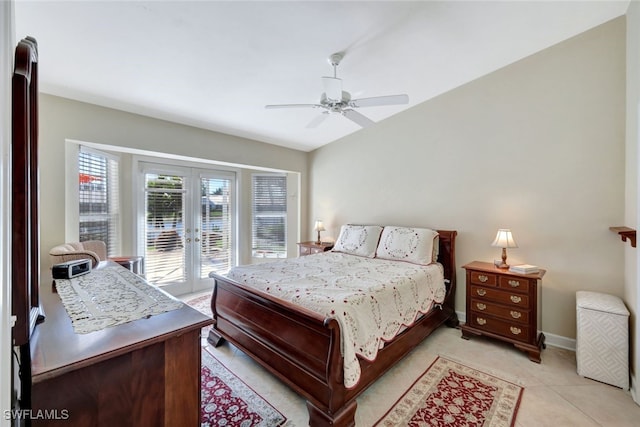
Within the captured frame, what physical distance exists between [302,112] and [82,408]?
339 centimetres

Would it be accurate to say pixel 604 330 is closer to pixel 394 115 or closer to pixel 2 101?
pixel 394 115

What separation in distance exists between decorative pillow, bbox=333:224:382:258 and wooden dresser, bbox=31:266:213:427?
279 centimetres

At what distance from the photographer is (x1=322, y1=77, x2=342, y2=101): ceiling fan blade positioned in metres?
2.20

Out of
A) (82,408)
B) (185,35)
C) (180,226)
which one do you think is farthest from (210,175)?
(82,408)

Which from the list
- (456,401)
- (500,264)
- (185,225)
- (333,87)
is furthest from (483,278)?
(185,225)

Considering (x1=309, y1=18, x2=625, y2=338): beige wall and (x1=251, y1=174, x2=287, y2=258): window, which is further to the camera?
(x1=251, y1=174, x2=287, y2=258): window

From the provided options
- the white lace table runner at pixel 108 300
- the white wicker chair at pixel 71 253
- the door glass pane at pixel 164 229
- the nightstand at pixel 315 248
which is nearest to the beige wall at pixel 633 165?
the white lace table runner at pixel 108 300

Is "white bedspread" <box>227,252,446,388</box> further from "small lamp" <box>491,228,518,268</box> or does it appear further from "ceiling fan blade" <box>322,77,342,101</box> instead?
"ceiling fan blade" <box>322,77,342,101</box>

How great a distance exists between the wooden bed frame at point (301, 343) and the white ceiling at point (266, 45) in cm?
200

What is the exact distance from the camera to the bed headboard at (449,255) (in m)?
3.33

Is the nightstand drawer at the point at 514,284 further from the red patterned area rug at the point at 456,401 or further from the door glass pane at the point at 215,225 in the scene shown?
the door glass pane at the point at 215,225

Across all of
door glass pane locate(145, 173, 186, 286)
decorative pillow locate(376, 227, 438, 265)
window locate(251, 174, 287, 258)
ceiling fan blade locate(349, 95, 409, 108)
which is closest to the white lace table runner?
ceiling fan blade locate(349, 95, 409, 108)

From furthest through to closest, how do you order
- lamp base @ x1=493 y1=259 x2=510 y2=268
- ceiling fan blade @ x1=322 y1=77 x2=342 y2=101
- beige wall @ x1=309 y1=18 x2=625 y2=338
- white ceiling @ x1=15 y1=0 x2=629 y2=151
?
lamp base @ x1=493 y1=259 x2=510 y2=268 → beige wall @ x1=309 y1=18 x2=625 y2=338 → ceiling fan blade @ x1=322 y1=77 x2=342 y2=101 → white ceiling @ x1=15 y1=0 x2=629 y2=151

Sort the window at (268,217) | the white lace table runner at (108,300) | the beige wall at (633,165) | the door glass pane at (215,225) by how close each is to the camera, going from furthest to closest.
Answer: the window at (268,217), the door glass pane at (215,225), the beige wall at (633,165), the white lace table runner at (108,300)
